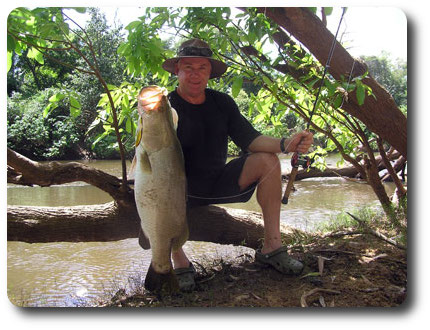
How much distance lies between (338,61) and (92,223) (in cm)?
211

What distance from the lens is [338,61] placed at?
289 cm

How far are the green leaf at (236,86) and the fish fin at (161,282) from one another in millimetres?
1303

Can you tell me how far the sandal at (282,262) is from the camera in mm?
2518

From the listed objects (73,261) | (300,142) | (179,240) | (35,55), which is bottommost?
(73,261)

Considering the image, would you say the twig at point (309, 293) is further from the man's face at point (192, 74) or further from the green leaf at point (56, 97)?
the green leaf at point (56, 97)

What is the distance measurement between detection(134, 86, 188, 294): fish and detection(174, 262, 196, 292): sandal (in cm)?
19

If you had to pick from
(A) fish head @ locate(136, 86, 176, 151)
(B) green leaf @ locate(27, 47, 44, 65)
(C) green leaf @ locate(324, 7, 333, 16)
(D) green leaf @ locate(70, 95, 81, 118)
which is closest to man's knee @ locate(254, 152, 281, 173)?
(A) fish head @ locate(136, 86, 176, 151)

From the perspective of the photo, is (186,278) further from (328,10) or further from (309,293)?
(328,10)

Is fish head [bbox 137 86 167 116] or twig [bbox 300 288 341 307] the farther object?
twig [bbox 300 288 341 307]

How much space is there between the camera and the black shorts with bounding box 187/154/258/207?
2.62 meters

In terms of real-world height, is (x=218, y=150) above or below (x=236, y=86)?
below

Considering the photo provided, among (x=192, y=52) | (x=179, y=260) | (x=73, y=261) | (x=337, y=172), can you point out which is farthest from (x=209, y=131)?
(x=337, y=172)

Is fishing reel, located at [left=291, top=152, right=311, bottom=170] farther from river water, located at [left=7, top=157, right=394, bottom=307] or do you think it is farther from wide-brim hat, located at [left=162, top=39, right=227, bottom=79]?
wide-brim hat, located at [left=162, top=39, right=227, bottom=79]
